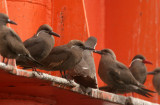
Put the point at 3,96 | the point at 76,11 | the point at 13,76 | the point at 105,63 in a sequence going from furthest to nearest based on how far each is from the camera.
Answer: the point at 76,11, the point at 105,63, the point at 3,96, the point at 13,76

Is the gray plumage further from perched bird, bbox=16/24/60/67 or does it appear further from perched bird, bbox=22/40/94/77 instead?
perched bird, bbox=16/24/60/67

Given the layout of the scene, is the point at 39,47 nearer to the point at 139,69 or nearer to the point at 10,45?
the point at 10,45

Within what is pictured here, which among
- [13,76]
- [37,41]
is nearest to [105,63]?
[37,41]

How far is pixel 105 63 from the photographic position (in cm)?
950

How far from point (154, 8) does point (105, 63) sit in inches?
131

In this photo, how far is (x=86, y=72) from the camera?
8250 millimetres

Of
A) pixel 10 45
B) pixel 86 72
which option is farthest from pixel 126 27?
pixel 10 45

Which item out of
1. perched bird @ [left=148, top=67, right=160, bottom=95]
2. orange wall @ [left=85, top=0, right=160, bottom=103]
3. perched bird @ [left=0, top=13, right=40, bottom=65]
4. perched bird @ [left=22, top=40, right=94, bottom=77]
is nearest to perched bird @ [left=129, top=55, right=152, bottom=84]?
perched bird @ [left=148, top=67, right=160, bottom=95]

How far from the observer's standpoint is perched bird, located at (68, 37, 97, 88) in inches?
300

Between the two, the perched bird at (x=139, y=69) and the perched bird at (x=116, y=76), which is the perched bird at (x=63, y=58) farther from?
the perched bird at (x=139, y=69)

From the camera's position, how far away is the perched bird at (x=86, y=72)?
761cm

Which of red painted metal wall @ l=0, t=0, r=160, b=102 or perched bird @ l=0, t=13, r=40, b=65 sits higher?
red painted metal wall @ l=0, t=0, r=160, b=102

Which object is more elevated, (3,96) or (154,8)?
(154,8)

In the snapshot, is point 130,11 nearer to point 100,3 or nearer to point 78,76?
point 100,3
